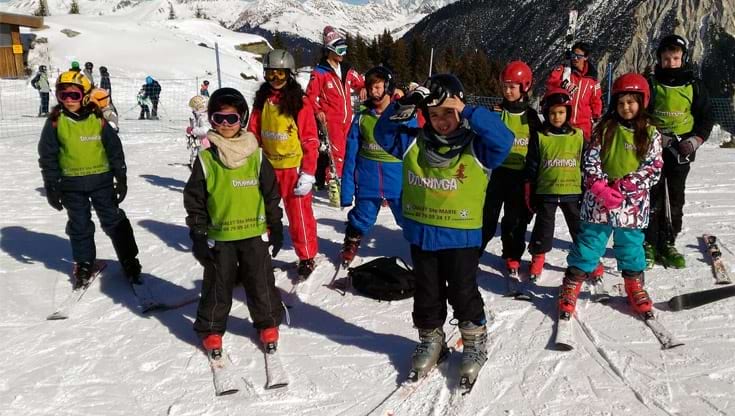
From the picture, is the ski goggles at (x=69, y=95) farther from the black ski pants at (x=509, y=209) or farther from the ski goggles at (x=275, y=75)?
the black ski pants at (x=509, y=209)

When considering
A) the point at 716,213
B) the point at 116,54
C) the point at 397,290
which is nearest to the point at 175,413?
the point at 397,290

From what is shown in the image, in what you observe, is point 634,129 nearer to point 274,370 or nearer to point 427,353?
point 427,353

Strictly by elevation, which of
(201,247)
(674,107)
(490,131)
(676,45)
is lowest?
(201,247)

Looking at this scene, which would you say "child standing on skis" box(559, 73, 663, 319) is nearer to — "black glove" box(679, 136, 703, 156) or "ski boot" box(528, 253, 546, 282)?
"ski boot" box(528, 253, 546, 282)

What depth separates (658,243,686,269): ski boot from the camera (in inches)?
223

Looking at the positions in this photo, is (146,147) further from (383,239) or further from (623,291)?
(623,291)

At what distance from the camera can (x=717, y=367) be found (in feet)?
12.3

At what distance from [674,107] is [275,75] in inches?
145

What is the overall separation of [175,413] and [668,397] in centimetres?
297

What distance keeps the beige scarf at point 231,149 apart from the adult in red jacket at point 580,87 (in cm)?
405

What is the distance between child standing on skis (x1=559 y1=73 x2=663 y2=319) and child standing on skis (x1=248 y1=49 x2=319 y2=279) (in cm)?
239

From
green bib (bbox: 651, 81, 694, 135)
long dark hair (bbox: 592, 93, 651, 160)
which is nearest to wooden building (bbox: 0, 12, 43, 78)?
green bib (bbox: 651, 81, 694, 135)

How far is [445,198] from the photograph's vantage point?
11.5 ft

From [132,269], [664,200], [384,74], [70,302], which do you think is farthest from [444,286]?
[70,302]
